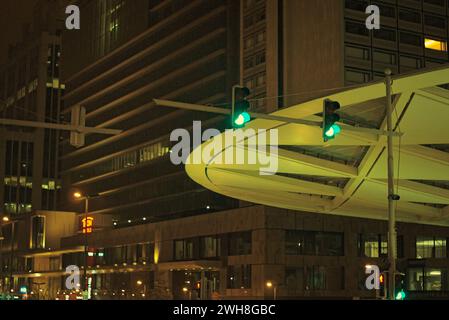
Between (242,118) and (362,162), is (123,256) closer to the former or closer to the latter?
(362,162)

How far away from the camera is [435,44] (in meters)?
82.1

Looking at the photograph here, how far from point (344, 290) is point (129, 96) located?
54917 millimetres

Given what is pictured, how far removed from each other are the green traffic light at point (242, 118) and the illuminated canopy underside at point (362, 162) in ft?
33.3

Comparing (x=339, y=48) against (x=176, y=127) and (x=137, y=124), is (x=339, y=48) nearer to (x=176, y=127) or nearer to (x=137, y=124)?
(x=176, y=127)

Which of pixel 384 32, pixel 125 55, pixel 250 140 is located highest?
pixel 125 55

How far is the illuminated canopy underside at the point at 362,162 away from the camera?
2721cm

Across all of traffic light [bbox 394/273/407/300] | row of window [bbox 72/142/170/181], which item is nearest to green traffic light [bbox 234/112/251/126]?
traffic light [bbox 394/273/407/300]

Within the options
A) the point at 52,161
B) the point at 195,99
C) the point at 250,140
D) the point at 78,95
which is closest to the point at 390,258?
the point at 250,140

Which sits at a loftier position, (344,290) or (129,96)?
(129,96)

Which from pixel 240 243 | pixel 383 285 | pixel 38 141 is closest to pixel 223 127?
pixel 240 243

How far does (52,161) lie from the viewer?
15262 cm

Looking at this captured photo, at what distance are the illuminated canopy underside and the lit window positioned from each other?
30.8 meters

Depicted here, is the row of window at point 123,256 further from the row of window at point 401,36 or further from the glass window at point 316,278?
the row of window at point 401,36

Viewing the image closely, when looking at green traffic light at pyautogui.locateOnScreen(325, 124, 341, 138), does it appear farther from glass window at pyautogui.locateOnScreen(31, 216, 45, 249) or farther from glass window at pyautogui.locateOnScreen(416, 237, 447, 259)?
glass window at pyautogui.locateOnScreen(31, 216, 45, 249)
